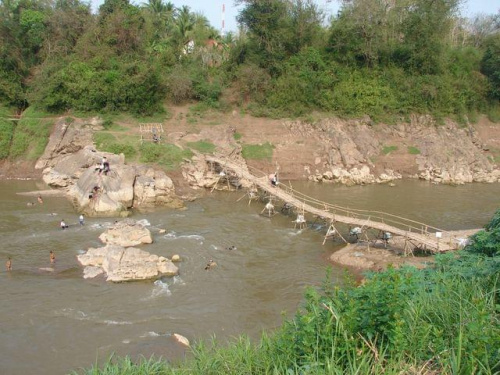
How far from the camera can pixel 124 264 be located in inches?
699

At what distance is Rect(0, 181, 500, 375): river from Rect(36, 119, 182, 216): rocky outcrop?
117cm

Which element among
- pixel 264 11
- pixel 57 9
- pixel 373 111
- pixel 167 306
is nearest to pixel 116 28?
pixel 57 9

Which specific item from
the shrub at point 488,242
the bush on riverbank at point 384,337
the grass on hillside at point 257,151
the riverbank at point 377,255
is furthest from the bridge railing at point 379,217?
the bush on riverbank at point 384,337

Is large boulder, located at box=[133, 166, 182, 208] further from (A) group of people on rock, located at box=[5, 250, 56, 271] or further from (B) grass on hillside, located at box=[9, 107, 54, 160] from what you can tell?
(B) grass on hillside, located at box=[9, 107, 54, 160]

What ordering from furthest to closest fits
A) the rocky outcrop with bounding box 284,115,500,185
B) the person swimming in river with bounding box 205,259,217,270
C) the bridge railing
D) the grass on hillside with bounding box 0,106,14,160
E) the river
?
the rocky outcrop with bounding box 284,115,500,185 → the grass on hillside with bounding box 0,106,14,160 → the bridge railing → the person swimming in river with bounding box 205,259,217,270 → the river

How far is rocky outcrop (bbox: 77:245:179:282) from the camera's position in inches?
690

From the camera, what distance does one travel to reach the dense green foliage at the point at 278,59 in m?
40.7

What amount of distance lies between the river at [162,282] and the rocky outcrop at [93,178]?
117 cm

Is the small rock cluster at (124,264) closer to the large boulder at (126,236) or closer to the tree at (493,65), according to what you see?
the large boulder at (126,236)

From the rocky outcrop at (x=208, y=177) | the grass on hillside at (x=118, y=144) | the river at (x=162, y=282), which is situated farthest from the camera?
the grass on hillside at (x=118, y=144)

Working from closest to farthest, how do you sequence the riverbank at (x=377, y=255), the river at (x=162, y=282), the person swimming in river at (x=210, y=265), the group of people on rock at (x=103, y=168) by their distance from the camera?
the river at (x=162, y=282) → the riverbank at (x=377, y=255) → the person swimming in river at (x=210, y=265) → the group of people on rock at (x=103, y=168)

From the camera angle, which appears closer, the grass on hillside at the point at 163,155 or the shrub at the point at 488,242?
the shrub at the point at 488,242

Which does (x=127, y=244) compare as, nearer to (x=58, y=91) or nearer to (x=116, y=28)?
(x=58, y=91)

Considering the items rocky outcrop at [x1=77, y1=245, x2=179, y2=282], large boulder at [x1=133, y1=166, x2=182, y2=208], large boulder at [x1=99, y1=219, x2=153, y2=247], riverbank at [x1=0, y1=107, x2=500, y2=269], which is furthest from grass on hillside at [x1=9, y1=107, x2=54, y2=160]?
rocky outcrop at [x1=77, y1=245, x2=179, y2=282]
